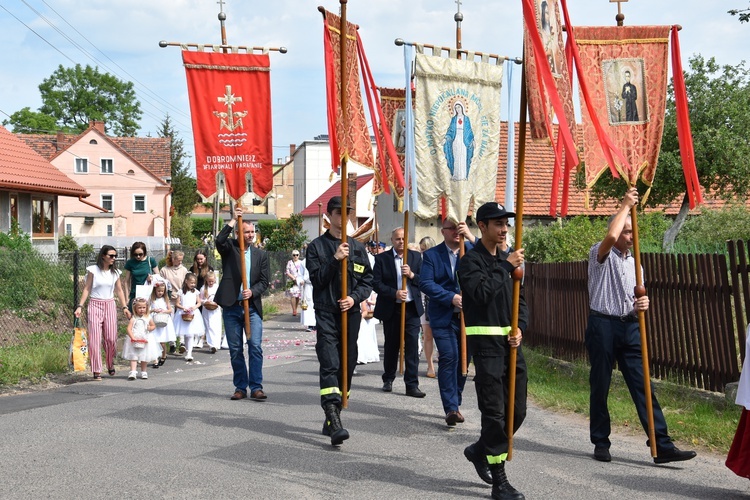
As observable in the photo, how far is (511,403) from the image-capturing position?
6559mm

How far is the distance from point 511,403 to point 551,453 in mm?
1432

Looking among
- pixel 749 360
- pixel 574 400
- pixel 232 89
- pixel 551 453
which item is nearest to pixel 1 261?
pixel 232 89

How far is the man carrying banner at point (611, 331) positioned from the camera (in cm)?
746

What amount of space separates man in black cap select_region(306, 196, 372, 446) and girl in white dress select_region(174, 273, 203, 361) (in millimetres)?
7469

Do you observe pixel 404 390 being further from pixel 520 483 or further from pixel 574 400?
pixel 520 483

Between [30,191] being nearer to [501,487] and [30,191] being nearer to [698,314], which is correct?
[698,314]

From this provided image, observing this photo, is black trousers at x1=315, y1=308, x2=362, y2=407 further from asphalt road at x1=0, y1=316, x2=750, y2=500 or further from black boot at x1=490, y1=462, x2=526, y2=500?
black boot at x1=490, y1=462, x2=526, y2=500

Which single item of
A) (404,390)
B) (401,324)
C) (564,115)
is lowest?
(404,390)

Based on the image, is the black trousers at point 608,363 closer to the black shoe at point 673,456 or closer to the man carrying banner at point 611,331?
the man carrying banner at point 611,331

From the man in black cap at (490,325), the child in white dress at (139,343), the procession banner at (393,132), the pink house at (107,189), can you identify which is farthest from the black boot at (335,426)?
the pink house at (107,189)

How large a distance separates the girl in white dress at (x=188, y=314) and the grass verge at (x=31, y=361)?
74.1 inches

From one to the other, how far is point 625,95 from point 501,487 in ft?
12.0

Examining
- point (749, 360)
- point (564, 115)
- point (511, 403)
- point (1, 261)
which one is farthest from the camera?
point (1, 261)

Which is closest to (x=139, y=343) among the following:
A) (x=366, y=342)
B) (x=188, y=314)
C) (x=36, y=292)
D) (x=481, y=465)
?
(x=188, y=314)
